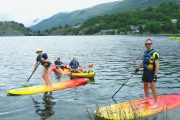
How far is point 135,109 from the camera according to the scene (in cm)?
1602

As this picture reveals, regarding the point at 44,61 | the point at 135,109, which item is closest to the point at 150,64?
the point at 135,109

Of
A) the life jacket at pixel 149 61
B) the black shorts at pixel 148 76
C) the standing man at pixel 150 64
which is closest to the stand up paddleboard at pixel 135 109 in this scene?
the standing man at pixel 150 64

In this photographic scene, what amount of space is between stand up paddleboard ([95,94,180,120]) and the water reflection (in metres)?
3.04

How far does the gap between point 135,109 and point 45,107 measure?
593cm

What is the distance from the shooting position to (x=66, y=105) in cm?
1997

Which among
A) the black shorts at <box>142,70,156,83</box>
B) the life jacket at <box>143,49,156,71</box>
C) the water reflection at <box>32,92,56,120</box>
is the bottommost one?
the water reflection at <box>32,92,56,120</box>

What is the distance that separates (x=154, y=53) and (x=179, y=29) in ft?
563

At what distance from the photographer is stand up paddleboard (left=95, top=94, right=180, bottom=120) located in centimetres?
1533

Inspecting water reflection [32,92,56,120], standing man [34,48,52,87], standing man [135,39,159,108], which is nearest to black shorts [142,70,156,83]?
standing man [135,39,159,108]

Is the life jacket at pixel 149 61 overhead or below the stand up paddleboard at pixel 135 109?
overhead

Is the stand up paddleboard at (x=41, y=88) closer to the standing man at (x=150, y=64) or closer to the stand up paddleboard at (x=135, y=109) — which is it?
the stand up paddleboard at (x=135, y=109)

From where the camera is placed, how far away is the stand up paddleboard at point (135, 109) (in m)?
15.3

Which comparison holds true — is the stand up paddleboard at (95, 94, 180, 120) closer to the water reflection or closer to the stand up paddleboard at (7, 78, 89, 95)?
the water reflection

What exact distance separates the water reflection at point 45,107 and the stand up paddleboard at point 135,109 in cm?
304
